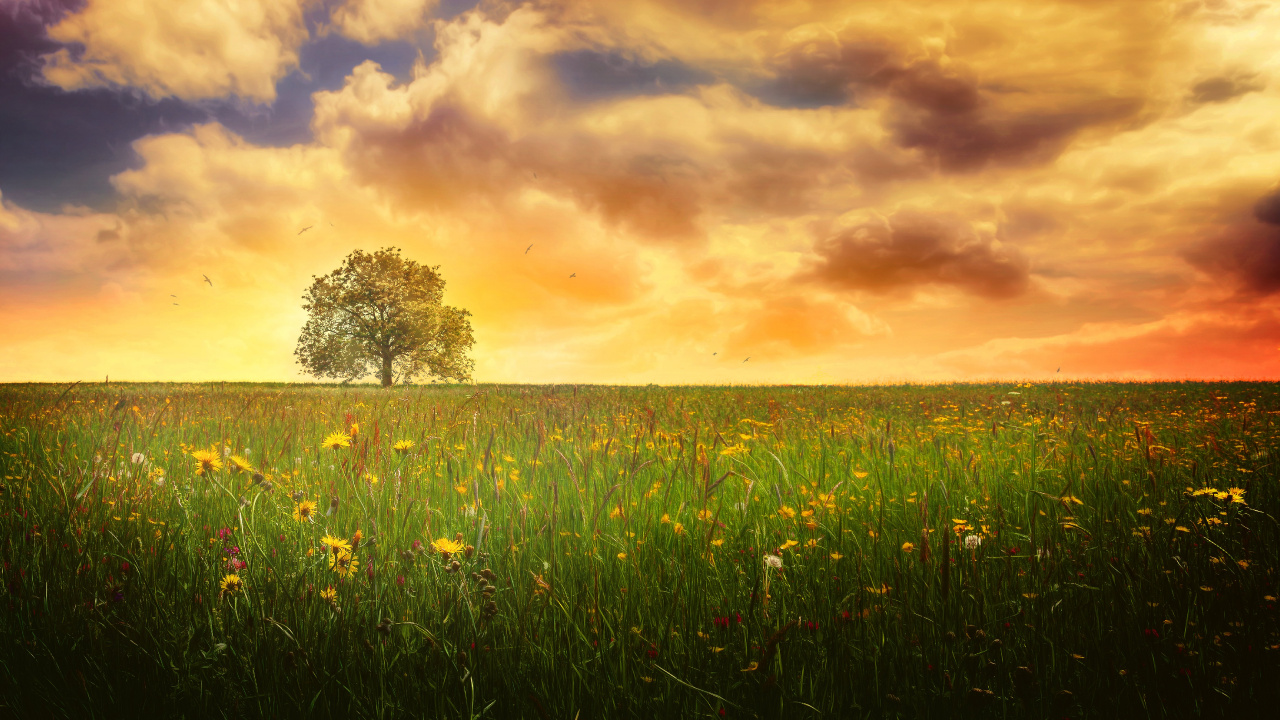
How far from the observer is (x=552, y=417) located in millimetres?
7824

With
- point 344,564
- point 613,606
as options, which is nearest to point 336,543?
point 344,564

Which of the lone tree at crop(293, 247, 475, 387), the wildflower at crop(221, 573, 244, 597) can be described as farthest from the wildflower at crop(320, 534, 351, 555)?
the lone tree at crop(293, 247, 475, 387)

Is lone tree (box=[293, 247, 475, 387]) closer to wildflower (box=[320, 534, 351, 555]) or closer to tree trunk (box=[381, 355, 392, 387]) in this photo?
tree trunk (box=[381, 355, 392, 387])

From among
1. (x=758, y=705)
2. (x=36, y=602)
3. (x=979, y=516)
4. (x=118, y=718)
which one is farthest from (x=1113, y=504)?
(x=36, y=602)

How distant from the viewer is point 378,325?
113ft

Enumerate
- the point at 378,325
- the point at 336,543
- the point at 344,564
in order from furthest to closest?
the point at 378,325
the point at 344,564
the point at 336,543

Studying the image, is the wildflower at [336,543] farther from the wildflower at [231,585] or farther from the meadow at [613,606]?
the wildflower at [231,585]

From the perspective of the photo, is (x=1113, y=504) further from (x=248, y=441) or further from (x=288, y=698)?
(x=248, y=441)

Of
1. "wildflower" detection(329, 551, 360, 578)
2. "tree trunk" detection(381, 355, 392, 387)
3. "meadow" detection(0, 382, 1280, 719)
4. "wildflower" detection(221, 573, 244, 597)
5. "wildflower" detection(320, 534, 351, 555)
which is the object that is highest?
"tree trunk" detection(381, 355, 392, 387)

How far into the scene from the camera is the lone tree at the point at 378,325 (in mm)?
34000

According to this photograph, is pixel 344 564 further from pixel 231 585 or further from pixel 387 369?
pixel 387 369

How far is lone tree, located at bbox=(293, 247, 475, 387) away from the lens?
3400 centimetres

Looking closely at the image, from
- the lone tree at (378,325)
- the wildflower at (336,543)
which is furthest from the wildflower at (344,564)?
the lone tree at (378,325)

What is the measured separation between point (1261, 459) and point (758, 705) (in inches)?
237
